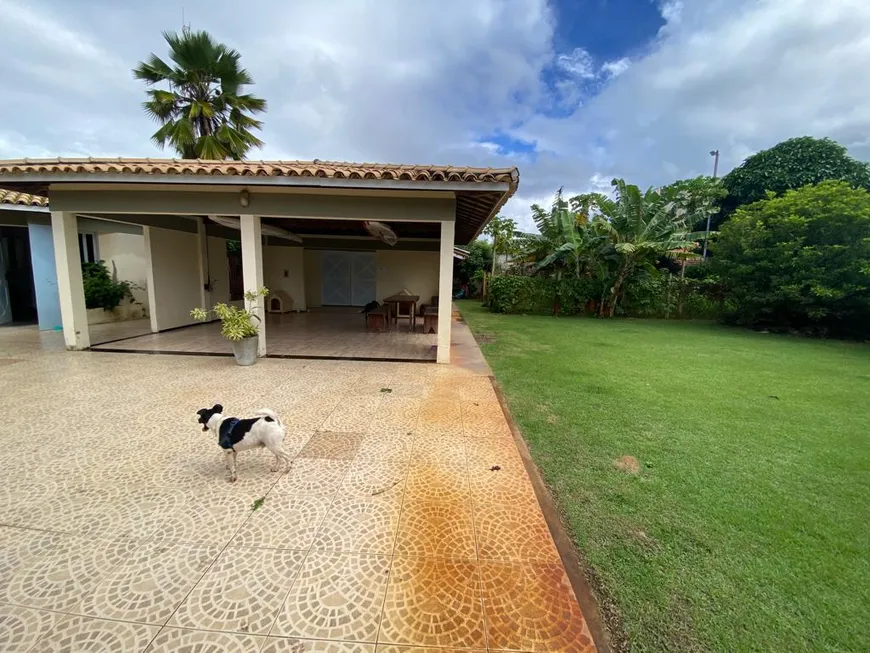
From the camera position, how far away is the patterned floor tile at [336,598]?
1668 mm

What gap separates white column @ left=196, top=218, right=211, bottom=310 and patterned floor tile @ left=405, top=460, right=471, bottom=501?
1028cm

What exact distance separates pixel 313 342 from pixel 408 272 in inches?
232

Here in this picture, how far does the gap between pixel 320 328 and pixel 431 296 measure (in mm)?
4663

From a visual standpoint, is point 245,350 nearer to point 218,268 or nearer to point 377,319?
point 377,319

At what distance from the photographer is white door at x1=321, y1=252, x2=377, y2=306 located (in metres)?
16.3

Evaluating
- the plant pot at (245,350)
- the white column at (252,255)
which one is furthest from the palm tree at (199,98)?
the plant pot at (245,350)

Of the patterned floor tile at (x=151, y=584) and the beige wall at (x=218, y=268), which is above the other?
the beige wall at (x=218, y=268)

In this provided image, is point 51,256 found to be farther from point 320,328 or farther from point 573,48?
point 573,48

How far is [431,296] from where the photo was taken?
13.5 meters

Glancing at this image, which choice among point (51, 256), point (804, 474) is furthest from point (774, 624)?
point (51, 256)

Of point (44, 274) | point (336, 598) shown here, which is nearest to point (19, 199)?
point (44, 274)

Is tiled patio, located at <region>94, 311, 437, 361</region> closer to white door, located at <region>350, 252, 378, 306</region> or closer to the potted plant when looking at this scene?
the potted plant

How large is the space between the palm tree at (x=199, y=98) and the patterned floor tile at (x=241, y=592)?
1357cm

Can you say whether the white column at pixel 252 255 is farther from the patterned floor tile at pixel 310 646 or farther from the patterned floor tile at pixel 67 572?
the patterned floor tile at pixel 310 646
